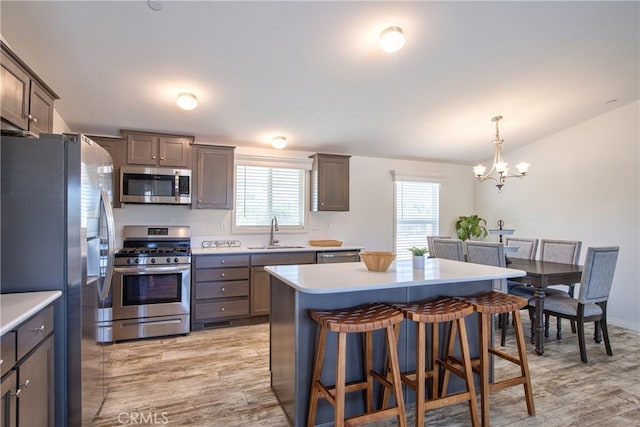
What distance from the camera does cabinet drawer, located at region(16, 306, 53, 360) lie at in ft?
4.51

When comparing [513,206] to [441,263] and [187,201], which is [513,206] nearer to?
[441,263]

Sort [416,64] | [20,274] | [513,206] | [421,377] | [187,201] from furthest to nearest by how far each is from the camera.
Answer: [513,206] < [187,201] < [416,64] < [421,377] < [20,274]

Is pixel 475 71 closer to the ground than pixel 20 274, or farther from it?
farther from it

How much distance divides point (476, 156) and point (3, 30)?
5.78 metres

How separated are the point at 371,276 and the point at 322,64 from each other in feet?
6.05

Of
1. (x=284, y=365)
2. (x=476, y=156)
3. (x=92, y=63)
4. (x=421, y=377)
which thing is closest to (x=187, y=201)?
(x=92, y=63)

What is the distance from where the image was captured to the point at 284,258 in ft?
13.6

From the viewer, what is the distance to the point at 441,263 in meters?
2.81

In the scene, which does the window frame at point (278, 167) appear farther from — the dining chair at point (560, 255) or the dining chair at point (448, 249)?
the dining chair at point (560, 255)

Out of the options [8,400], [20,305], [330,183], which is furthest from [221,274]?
[8,400]

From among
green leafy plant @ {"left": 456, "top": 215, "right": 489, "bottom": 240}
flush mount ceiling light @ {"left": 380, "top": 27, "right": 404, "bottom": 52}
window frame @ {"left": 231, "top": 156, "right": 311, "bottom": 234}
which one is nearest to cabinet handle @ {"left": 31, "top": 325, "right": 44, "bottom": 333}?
flush mount ceiling light @ {"left": 380, "top": 27, "right": 404, "bottom": 52}

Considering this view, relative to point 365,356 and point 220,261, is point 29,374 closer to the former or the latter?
point 365,356

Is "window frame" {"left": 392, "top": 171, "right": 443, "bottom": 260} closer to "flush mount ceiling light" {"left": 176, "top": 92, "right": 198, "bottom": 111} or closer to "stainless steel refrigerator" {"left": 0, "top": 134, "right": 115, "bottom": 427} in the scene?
"flush mount ceiling light" {"left": 176, "top": 92, "right": 198, "bottom": 111}

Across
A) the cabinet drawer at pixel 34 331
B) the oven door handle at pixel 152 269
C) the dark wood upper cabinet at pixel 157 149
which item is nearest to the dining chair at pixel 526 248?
the oven door handle at pixel 152 269
